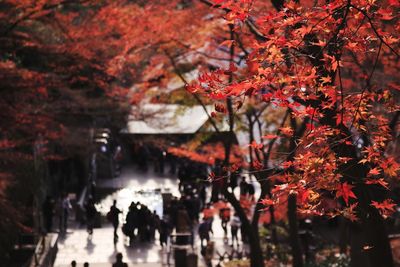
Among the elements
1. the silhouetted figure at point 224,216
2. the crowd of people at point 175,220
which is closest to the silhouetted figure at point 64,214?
the crowd of people at point 175,220

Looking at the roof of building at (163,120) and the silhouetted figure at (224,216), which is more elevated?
the roof of building at (163,120)

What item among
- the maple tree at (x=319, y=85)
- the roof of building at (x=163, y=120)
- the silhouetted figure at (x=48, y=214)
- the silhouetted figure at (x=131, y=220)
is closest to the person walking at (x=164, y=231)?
the silhouetted figure at (x=131, y=220)

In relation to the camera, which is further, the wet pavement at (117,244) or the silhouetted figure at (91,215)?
the silhouetted figure at (91,215)

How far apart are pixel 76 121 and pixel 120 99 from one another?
2.78 metres

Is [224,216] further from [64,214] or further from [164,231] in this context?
[64,214]

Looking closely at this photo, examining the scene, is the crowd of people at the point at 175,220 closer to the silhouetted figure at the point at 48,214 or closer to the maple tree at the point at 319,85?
the silhouetted figure at the point at 48,214

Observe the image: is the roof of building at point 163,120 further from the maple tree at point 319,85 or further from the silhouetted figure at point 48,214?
the maple tree at point 319,85

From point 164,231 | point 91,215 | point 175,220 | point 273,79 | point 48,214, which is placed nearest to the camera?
point 273,79

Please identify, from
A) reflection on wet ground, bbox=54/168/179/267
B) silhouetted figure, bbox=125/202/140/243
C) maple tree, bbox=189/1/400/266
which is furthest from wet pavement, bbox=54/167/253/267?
maple tree, bbox=189/1/400/266

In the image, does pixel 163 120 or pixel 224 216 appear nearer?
pixel 224 216

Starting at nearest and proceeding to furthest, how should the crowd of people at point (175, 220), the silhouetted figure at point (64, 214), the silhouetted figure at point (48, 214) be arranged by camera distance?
the crowd of people at point (175, 220)
the silhouetted figure at point (48, 214)
the silhouetted figure at point (64, 214)

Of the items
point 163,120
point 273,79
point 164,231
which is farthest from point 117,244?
point 273,79

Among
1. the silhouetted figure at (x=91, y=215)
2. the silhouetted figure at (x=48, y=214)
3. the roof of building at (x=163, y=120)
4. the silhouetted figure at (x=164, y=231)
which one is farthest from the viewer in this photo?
the roof of building at (x=163, y=120)

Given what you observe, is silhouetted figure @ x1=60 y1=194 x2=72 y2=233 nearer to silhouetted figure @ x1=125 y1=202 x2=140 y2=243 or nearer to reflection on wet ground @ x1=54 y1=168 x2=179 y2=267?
reflection on wet ground @ x1=54 y1=168 x2=179 y2=267
